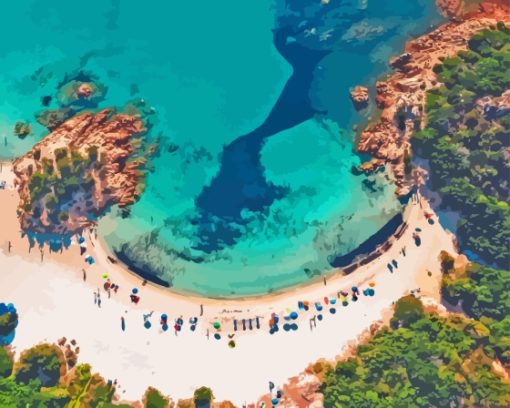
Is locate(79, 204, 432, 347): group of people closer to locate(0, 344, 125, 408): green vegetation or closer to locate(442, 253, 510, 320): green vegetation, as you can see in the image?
locate(442, 253, 510, 320): green vegetation

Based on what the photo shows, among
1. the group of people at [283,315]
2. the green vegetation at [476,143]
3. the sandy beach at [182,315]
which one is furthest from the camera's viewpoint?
the group of people at [283,315]

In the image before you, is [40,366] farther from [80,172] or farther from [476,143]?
[476,143]

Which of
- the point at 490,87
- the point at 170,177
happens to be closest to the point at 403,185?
the point at 490,87

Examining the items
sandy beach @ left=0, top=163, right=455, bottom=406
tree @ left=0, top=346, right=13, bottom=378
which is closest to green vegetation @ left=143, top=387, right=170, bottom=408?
sandy beach @ left=0, top=163, right=455, bottom=406

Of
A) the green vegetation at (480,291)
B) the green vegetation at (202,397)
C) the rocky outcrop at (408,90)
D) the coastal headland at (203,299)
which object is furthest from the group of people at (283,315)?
the rocky outcrop at (408,90)

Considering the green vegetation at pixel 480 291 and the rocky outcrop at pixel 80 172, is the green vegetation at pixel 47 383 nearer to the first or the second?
the rocky outcrop at pixel 80 172

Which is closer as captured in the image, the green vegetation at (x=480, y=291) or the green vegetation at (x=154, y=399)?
the green vegetation at (x=480, y=291)

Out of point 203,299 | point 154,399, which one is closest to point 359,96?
point 203,299
